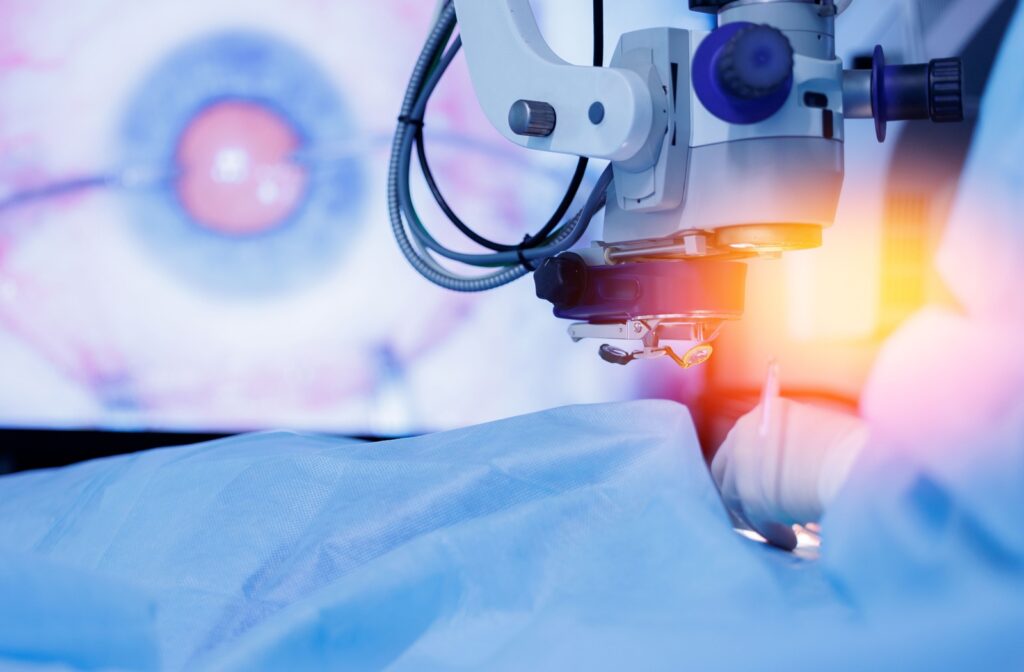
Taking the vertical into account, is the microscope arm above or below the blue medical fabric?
above

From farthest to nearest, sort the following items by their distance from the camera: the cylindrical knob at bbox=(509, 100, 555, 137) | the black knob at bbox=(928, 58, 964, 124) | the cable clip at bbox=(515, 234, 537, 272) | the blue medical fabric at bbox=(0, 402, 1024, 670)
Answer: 1. the cable clip at bbox=(515, 234, 537, 272)
2. the cylindrical knob at bbox=(509, 100, 555, 137)
3. the black knob at bbox=(928, 58, 964, 124)
4. the blue medical fabric at bbox=(0, 402, 1024, 670)

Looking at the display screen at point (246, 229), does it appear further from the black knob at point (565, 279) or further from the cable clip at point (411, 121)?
the black knob at point (565, 279)

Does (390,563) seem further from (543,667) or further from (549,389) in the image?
(549,389)

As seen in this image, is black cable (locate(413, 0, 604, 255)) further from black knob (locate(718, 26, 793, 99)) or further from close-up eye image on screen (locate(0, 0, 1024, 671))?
black knob (locate(718, 26, 793, 99))

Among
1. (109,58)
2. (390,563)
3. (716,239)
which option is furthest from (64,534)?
(109,58)

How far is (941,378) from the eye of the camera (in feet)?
1.71

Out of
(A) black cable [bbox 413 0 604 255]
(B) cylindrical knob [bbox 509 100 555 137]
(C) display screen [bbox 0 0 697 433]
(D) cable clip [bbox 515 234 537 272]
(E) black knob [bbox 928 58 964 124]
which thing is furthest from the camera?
(C) display screen [bbox 0 0 697 433]

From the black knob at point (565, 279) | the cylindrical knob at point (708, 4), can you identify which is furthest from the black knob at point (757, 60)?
the black knob at point (565, 279)

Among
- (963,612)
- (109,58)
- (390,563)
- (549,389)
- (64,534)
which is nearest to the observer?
(963,612)

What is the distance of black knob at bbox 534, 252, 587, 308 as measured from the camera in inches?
29.1

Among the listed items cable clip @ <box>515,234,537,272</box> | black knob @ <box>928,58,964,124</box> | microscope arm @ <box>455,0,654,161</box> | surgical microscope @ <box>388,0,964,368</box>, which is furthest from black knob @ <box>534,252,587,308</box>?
black knob @ <box>928,58,964,124</box>

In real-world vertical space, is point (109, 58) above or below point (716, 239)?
above

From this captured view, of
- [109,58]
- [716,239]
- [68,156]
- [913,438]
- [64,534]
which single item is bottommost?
[64,534]

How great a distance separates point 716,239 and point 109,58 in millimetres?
1143
